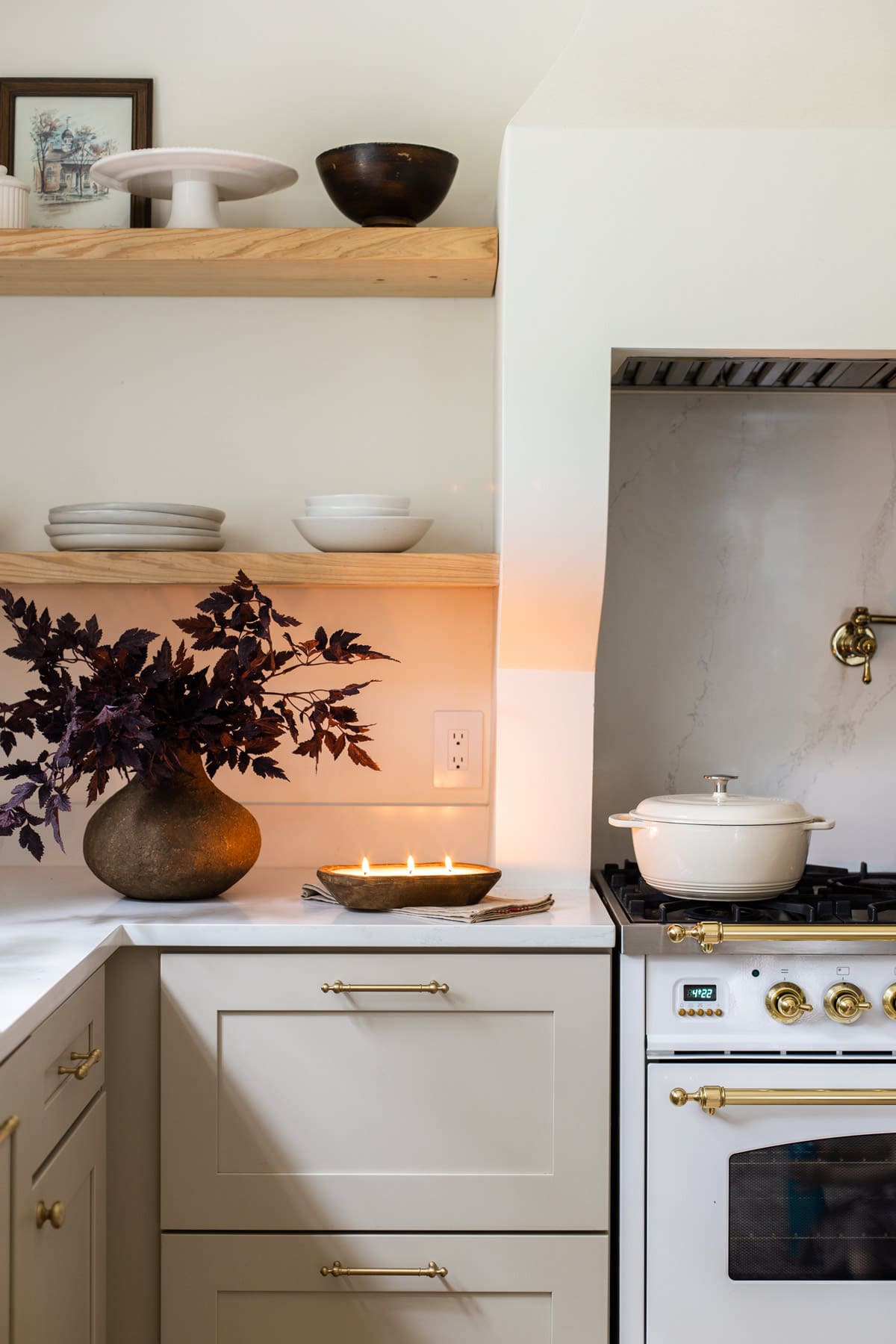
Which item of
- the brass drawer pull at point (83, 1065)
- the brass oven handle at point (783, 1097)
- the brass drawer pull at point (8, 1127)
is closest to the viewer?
the brass drawer pull at point (8, 1127)

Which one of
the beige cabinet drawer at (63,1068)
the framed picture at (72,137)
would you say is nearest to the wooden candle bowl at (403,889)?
the beige cabinet drawer at (63,1068)

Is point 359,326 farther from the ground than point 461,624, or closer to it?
farther from the ground

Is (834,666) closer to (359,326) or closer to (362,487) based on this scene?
(362,487)

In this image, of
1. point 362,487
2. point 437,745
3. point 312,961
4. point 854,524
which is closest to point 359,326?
point 362,487

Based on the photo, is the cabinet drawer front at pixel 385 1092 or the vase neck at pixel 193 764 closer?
the cabinet drawer front at pixel 385 1092

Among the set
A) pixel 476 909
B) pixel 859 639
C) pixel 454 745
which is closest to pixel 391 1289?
pixel 476 909

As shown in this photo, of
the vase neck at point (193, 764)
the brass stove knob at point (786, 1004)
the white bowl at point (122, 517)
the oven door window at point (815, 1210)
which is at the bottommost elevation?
the oven door window at point (815, 1210)

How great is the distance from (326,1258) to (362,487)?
124 centimetres

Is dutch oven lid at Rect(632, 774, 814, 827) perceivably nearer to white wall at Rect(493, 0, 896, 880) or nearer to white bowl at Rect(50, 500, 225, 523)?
white wall at Rect(493, 0, 896, 880)

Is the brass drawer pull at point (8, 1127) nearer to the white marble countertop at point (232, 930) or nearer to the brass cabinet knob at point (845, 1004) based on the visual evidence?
the white marble countertop at point (232, 930)

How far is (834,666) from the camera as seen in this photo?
7.25 feet

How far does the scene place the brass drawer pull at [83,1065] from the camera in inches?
56.7

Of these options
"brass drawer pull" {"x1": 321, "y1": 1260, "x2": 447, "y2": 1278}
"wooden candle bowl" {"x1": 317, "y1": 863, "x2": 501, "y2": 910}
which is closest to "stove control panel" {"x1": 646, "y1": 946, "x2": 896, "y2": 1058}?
"wooden candle bowl" {"x1": 317, "y1": 863, "x2": 501, "y2": 910}

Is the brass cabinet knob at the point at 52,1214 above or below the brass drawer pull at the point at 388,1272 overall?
above
